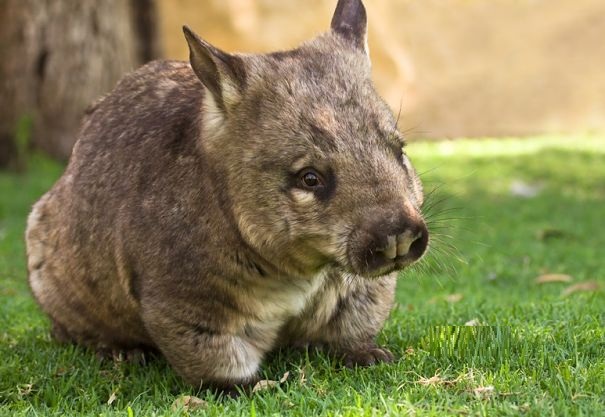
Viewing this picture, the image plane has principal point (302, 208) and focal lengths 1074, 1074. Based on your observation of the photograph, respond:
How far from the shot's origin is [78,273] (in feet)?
14.6

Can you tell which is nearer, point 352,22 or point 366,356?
point 366,356

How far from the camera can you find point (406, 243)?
337cm

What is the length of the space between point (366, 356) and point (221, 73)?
120 centimetres

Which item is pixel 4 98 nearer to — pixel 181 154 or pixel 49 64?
pixel 49 64

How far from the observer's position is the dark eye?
3527 millimetres

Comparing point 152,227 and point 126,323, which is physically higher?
point 152,227

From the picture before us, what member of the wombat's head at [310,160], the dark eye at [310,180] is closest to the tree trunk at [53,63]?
the wombat's head at [310,160]

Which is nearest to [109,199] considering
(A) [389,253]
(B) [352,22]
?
(B) [352,22]

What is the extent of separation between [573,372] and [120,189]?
1.83 m

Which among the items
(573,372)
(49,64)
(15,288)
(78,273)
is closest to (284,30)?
(49,64)

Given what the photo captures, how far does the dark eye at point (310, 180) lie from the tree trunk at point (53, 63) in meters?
6.70

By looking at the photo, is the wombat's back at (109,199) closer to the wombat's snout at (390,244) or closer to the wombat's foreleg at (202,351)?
the wombat's foreleg at (202,351)

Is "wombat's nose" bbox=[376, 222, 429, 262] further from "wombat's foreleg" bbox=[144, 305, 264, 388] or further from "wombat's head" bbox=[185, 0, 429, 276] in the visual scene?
"wombat's foreleg" bbox=[144, 305, 264, 388]

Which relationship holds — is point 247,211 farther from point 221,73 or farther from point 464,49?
point 464,49
